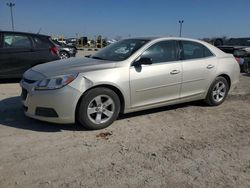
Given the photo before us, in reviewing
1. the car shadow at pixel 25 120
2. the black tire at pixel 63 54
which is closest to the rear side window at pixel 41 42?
the car shadow at pixel 25 120

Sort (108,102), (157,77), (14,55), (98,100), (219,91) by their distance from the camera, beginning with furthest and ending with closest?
(14,55) → (219,91) → (157,77) → (108,102) → (98,100)

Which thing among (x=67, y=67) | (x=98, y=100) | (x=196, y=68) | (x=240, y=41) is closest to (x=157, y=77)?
(x=196, y=68)

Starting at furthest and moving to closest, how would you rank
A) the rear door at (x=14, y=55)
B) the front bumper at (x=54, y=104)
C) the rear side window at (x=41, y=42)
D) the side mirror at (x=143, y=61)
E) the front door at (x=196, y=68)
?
the rear side window at (x=41, y=42)
the rear door at (x=14, y=55)
the front door at (x=196, y=68)
the side mirror at (x=143, y=61)
the front bumper at (x=54, y=104)

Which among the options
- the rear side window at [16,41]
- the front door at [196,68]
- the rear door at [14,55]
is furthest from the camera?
the rear side window at [16,41]

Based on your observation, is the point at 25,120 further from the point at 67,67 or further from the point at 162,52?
the point at 162,52

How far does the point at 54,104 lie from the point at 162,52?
7.39ft

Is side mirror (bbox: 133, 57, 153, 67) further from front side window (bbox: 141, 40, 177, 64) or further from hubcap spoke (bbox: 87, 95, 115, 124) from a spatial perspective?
hubcap spoke (bbox: 87, 95, 115, 124)

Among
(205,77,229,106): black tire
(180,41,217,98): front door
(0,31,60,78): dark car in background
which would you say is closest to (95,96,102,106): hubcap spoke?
(180,41,217,98): front door

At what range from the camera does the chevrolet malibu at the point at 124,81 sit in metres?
4.88

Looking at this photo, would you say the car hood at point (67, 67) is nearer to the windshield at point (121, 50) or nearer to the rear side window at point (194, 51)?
the windshield at point (121, 50)

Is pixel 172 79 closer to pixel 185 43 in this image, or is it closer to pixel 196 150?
pixel 185 43

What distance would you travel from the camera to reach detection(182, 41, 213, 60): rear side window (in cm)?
622

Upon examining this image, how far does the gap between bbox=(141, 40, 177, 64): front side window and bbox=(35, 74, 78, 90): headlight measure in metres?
1.41

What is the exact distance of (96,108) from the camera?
5082mm
